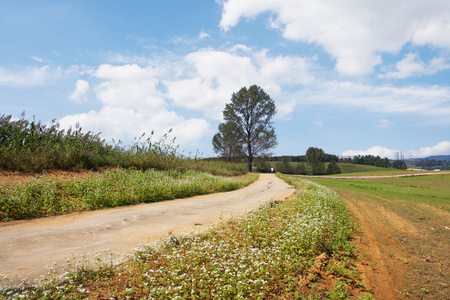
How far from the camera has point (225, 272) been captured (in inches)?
125

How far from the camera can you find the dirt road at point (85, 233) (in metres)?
3.44

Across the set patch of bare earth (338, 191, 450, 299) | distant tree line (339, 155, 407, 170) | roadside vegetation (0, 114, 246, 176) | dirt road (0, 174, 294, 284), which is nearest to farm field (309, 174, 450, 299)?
patch of bare earth (338, 191, 450, 299)

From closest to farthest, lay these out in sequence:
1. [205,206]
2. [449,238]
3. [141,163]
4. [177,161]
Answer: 1. [449,238]
2. [205,206]
3. [141,163]
4. [177,161]

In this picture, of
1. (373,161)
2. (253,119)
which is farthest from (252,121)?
(373,161)

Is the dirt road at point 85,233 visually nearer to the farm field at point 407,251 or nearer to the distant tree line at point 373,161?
the farm field at point 407,251

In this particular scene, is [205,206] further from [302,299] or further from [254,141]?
[254,141]

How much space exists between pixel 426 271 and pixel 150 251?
4250mm

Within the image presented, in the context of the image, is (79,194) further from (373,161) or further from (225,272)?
(373,161)

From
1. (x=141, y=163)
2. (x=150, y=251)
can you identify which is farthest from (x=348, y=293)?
(x=141, y=163)

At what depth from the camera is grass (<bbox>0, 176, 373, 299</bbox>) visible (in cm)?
285

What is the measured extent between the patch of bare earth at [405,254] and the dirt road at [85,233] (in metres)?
3.23

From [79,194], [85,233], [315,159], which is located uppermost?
[315,159]

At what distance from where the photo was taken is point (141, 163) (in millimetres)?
12078

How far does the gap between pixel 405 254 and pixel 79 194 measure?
8021 millimetres
